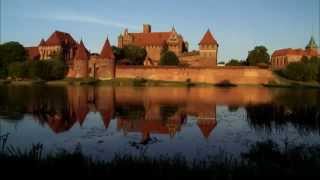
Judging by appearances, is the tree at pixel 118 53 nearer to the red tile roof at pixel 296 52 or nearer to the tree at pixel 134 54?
the tree at pixel 134 54

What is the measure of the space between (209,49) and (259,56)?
10.6 meters

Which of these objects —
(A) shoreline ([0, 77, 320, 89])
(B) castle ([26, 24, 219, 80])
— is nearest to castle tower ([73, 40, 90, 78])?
(B) castle ([26, 24, 219, 80])

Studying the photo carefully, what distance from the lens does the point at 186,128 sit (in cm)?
1708

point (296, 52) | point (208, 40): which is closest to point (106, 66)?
point (208, 40)

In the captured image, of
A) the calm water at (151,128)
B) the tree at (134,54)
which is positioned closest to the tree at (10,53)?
the tree at (134,54)

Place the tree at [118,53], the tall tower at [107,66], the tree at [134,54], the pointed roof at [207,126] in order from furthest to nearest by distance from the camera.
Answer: the tree at [134,54] → the tree at [118,53] → the tall tower at [107,66] → the pointed roof at [207,126]

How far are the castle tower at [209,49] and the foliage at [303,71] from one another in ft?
40.9

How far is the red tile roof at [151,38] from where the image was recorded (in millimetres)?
80500

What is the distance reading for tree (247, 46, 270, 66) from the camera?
7550 cm

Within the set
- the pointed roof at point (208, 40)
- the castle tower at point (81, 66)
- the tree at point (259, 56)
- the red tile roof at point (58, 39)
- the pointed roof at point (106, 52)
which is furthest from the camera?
the red tile roof at point (58, 39)

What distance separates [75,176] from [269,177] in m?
3.29

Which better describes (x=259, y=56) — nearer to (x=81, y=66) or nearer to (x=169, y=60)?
(x=169, y=60)

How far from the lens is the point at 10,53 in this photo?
71750 millimetres

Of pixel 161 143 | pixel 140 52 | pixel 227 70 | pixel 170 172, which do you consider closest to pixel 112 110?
pixel 161 143
